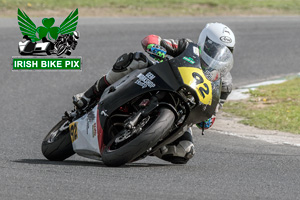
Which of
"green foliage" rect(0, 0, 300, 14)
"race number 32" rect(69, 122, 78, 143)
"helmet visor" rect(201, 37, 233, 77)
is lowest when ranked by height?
"green foliage" rect(0, 0, 300, 14)

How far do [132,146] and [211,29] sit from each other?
4.85 feet

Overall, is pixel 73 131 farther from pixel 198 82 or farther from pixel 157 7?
pixel 157 7

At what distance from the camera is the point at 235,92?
1237 cm

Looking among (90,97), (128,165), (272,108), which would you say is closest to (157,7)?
(272,108)

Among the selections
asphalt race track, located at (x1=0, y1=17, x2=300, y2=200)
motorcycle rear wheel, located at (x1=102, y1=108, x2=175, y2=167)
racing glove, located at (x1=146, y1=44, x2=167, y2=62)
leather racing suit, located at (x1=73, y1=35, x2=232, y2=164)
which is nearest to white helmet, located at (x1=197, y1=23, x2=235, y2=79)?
leather racing suit, located at (x1=73, y1=35, x2=232, y2=164)

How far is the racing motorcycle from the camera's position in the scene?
18.8 ft

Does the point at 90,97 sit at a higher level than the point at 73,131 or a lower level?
higher

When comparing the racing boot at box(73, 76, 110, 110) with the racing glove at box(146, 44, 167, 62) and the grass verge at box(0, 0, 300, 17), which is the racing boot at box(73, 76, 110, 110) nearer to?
the racing glove at box(146, 44, 167, 62)

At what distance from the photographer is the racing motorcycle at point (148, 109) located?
5.73m

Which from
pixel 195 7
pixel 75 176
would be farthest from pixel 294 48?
pixel 75 176

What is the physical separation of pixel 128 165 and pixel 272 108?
17.5 ft

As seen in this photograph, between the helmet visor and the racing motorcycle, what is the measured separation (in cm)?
9

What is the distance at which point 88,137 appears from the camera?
6402 millimetres

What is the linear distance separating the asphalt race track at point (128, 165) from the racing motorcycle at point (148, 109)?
0.65 feet
